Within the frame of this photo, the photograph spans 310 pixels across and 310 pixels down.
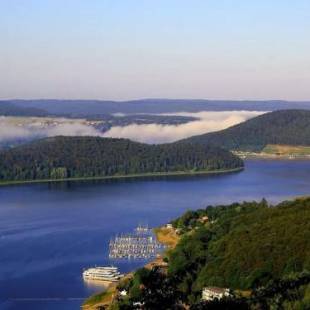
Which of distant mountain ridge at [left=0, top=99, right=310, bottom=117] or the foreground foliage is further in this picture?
distant mountain ridge at [left=0, top=99, right=310, bottom=117]

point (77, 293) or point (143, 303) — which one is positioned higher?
point (143, 303)

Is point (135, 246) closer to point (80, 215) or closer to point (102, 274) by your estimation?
point (102, 274)

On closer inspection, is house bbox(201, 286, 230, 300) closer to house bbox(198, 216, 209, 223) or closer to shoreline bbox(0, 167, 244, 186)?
house bbox(198, 216, 209, 223)

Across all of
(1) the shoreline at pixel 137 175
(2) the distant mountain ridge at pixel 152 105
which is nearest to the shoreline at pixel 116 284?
(1) the shoreline at pixel 137 175

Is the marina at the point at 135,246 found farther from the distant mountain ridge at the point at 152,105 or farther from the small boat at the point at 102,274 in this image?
the distant mountain ridge at the point at 152,105

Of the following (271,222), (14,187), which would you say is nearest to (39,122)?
(14,187)

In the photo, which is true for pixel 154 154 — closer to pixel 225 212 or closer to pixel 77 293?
pixel 225 212

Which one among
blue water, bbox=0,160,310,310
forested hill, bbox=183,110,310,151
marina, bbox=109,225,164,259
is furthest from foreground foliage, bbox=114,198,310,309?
forested hill, bbox=183,110,310,151
